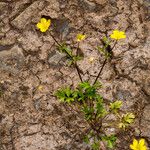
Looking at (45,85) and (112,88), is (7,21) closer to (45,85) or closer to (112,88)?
(45,85)

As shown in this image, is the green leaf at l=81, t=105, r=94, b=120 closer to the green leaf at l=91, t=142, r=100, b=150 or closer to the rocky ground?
the rocky ground

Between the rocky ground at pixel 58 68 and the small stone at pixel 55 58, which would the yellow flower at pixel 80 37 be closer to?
the rocky ground at pixel 58 68

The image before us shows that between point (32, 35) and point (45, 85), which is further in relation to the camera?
point (32, 35)

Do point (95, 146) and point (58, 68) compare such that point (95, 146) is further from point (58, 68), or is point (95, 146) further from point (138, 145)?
point (58, 68)

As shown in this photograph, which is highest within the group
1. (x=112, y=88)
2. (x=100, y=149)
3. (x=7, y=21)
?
(x=7, y=21)

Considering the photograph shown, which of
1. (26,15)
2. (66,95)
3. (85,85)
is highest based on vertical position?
(26,15)

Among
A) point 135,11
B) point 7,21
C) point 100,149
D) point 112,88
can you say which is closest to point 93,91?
point 112,88

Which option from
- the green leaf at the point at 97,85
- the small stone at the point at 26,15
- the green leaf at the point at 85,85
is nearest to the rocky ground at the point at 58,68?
the small stone at the point at 26,15

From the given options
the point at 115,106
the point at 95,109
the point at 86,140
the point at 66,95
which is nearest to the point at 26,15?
the point at 66,95
